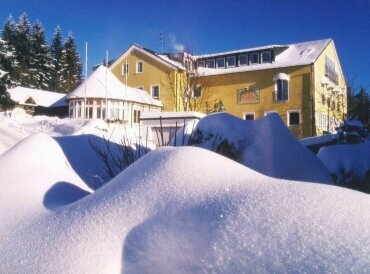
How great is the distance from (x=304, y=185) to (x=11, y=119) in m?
27.9

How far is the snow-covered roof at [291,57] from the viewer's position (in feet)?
94.6

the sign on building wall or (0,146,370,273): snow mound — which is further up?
the sign on building wall

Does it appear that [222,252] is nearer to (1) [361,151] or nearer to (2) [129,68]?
(1) [361,151]

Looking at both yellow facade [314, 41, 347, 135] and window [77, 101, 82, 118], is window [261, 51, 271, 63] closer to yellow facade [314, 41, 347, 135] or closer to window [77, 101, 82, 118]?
yellow facade [314, 41, 347, 135]

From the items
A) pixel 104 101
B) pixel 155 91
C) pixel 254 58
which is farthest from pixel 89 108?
pixel 254 58

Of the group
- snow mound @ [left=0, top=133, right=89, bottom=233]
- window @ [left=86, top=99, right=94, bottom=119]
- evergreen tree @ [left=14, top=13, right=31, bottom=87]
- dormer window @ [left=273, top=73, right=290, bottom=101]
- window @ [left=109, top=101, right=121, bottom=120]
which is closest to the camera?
snow mound @ [left=0, top=133, right=89, bottom=233]

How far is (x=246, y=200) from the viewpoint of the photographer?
1392 mm

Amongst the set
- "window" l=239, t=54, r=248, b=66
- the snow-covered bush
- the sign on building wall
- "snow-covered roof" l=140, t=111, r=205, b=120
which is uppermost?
"window" l=239, t=54, r=248, b=66

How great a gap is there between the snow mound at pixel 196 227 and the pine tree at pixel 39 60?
57.3 m

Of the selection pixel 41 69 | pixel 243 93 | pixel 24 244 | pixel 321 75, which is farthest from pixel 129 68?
pixel 24 244

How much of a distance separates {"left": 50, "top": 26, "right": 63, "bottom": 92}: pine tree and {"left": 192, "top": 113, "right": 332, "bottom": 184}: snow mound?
2250 inches

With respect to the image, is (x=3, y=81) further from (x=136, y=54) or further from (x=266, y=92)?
(x=266, y=92)

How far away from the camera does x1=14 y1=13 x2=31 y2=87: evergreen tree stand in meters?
54.6

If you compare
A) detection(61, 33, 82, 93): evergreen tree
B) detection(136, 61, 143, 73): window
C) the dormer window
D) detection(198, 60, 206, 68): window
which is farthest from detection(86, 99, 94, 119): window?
detection(61, 33, 82, 93): evergreen tree
